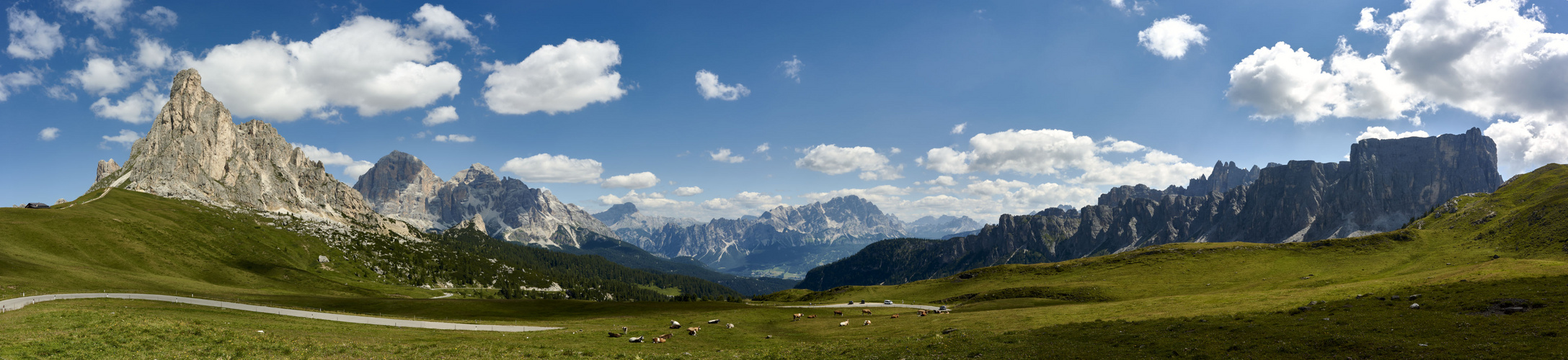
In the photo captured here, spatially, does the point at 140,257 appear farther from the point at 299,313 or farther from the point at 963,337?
the point at 963,337

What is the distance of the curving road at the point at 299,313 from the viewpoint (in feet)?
194

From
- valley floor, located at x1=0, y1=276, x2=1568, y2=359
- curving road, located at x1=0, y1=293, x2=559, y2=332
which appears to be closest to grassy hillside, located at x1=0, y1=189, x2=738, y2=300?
curving road, located at x1=0, y1=293, x2=559, y2=332

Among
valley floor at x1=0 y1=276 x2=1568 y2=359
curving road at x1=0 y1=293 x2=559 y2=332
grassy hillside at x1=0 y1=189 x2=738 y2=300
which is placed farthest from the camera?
grassy hillside at x1=0 y1=189 x2=738 y2=300

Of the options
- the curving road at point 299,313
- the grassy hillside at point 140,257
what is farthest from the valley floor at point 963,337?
the grassy hillside at point 140,257

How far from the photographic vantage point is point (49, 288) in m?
77.9

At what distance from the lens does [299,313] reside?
69.4 m

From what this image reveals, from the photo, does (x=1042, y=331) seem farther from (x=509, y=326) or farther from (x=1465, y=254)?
(x=1465, y=254)

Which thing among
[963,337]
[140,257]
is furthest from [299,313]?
[140,257]

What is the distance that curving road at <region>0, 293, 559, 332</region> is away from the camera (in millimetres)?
59000

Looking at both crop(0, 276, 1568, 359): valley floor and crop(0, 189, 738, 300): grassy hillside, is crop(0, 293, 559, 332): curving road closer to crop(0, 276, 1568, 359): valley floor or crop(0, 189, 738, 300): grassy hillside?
crop(0, 276, 1568, 359): valley floor

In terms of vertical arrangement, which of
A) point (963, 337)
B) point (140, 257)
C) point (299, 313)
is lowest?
point (963, 337)

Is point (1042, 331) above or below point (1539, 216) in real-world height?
below

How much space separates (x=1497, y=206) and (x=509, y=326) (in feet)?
723

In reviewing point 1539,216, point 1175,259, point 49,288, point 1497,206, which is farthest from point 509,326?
point 1497,206
